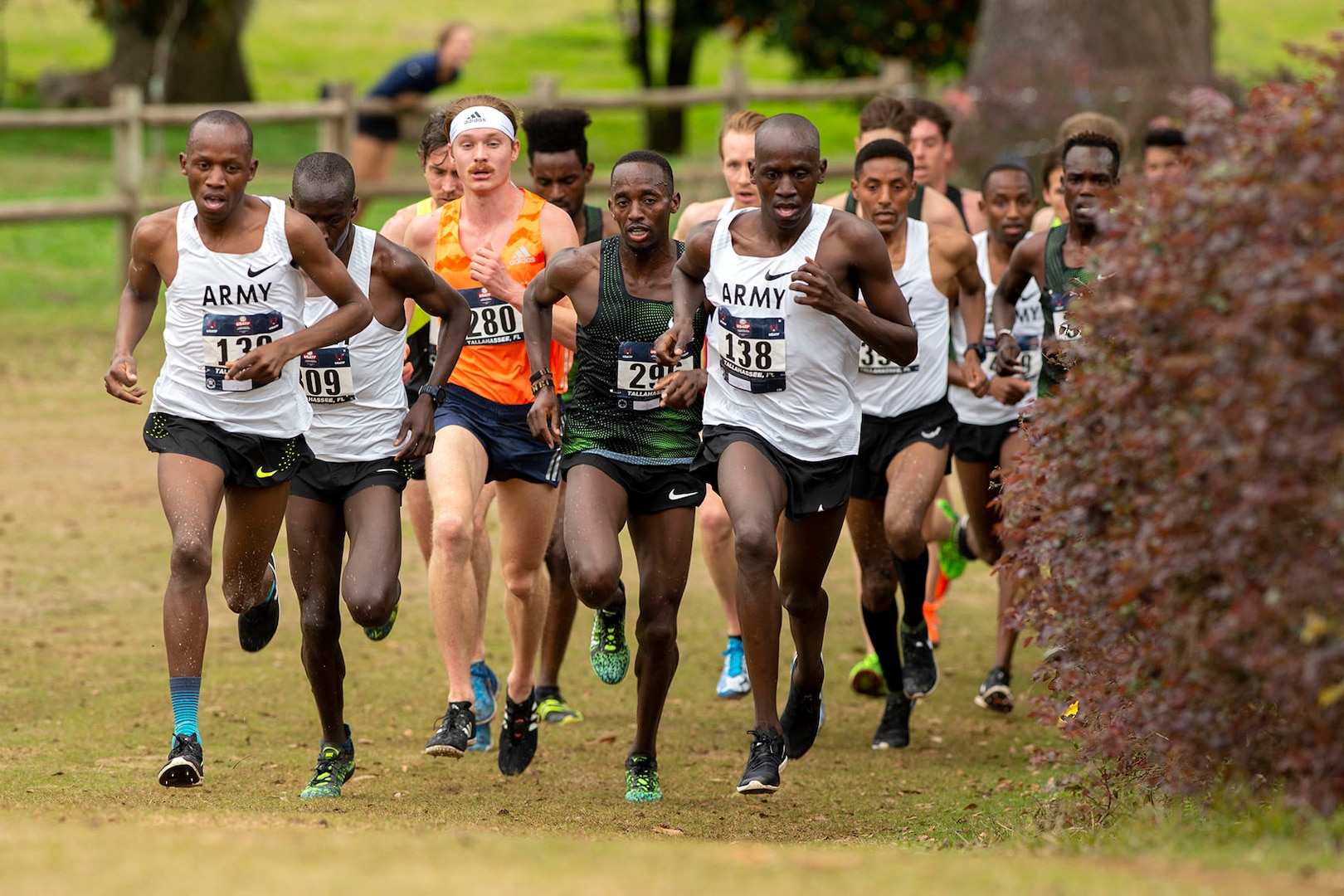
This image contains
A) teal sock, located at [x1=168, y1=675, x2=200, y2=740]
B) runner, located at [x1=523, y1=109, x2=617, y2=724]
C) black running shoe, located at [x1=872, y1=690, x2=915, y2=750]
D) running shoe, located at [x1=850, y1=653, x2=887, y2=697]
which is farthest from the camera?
running shoe, located at [x1=850, y1=653, x2=887, y2=697]

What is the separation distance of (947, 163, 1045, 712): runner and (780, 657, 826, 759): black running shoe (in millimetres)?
1598

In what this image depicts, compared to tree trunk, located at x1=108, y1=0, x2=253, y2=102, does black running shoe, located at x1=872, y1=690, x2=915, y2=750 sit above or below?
below

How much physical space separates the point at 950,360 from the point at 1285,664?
4518mm

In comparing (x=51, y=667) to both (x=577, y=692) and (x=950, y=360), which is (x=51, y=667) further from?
(x=950, y=360)

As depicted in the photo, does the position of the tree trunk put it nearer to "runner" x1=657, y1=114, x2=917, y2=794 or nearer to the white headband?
the white headband

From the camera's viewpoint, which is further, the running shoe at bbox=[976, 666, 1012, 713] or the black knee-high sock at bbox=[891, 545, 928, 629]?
the running shoe at bbox=[976, 666, 1012, 713]

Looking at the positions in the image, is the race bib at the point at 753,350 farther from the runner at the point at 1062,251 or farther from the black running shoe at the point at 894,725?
the black running shoe at the point at 894,725

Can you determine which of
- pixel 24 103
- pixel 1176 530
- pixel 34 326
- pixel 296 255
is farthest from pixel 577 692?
pixel 24 103

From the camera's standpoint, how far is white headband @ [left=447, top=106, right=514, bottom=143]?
26.9ft

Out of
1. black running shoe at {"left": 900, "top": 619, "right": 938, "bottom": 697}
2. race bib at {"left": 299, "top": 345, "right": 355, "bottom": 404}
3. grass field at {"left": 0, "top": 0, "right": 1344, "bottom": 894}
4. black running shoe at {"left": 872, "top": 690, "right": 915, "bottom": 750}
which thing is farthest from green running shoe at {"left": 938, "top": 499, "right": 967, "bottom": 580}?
race bib at {"left": 299, "top": 345, "right": 355, "bottom": 404}

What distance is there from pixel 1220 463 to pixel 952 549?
17.4 ft

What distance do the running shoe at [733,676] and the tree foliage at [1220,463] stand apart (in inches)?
138

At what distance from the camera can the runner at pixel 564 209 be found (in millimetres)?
8469

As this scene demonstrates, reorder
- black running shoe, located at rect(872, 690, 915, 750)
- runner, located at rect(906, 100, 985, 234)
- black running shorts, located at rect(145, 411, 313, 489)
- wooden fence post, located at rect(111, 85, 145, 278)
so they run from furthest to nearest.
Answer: wooden fence post, located at rect(111, 85, 145, 278) → runner, located at rect(906, 100, 985, 234) → black running shoe, located at rect(872, 690, 915, 750) → black running shorts, located at rect(145, 411, 313, 489)
